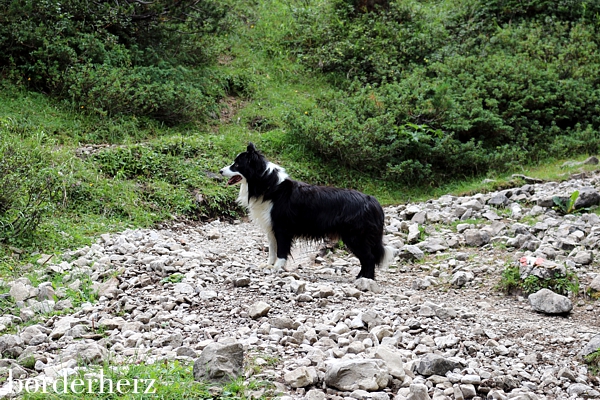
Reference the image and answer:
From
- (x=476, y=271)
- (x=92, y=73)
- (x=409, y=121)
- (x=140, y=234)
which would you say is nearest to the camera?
(x=476, y=271)

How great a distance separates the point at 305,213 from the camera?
7.27 metres

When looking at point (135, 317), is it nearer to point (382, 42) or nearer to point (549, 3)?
point (382, 42)

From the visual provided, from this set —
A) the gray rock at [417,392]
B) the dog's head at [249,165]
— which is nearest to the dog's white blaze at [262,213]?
the dog's head at [249,165]

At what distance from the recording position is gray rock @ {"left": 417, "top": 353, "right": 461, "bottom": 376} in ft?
14.0

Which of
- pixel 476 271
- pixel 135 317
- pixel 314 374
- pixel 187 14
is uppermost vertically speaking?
pixel 187 14

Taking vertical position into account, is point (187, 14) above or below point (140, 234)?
above

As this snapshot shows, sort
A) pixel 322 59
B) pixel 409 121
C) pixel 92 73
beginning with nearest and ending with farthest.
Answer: pixel 92 73, pixel 409 121, pixel 322 59

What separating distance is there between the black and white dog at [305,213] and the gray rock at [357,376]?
3021 mm

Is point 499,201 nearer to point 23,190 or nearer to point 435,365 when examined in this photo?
point 435,365

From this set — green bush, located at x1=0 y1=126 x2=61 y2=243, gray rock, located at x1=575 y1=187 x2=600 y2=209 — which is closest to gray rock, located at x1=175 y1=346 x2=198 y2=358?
green bush, located at x1=0 y1=126 x2=61 y2=243

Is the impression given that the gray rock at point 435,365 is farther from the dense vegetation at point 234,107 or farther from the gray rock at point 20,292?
the dense vegetation at point 234,107

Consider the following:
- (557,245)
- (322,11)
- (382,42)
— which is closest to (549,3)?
(382,42)

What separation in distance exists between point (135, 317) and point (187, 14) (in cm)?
955

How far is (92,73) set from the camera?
Result: 11.6 metres
